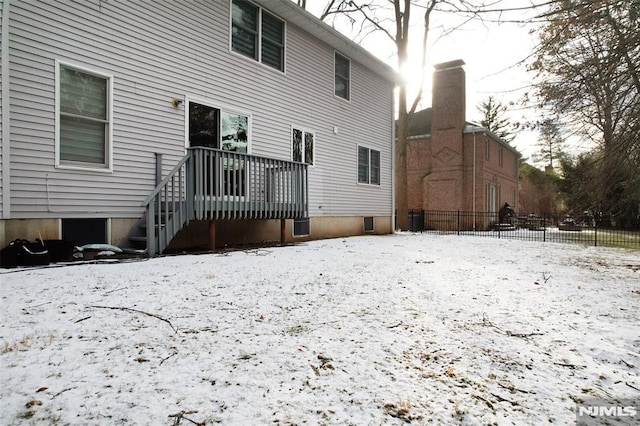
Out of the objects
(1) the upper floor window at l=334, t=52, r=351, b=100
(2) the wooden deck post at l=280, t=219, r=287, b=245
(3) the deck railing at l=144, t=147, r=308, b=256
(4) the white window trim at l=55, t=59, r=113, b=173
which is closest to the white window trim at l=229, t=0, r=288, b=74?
(1) the upper floor window at l=334, t=52, r=351, b=100

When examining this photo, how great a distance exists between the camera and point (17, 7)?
5.21 metres

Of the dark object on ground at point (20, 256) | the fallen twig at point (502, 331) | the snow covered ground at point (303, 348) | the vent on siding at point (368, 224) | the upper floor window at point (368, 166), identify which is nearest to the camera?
the snow covered ground at point (303, 348)

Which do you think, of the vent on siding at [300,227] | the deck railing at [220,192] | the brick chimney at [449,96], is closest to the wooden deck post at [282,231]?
the deck railing at [220,192]

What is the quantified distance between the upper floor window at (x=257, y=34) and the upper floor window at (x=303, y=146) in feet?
5.65

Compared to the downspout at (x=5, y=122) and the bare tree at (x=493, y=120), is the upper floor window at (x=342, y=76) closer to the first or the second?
the downspout at (x=5, y=122)

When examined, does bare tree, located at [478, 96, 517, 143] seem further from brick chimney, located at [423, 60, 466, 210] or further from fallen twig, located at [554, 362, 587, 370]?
fallen twig, located at [554, 362, 587, 370]

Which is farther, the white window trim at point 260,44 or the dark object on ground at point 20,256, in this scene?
the white window trim at point 260,44

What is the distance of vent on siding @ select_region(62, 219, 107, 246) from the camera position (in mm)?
5691

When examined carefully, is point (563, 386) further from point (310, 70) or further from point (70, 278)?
point (310, 70)

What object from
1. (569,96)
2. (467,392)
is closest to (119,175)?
(467,392)

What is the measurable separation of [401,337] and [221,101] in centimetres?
674
